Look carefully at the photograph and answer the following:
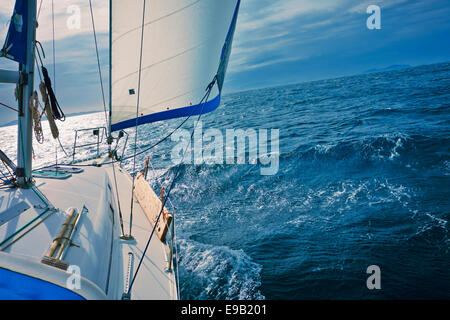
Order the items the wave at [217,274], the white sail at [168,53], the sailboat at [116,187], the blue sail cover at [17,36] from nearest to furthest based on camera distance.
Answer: the sailboat at [116,187]
the blue sail cover at [17,36]
the wave at [217,274]
the white sail at [168,53]

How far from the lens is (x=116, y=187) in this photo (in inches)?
199

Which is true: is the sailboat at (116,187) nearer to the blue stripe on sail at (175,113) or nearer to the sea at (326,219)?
the blue stripe on sail at (175,113)

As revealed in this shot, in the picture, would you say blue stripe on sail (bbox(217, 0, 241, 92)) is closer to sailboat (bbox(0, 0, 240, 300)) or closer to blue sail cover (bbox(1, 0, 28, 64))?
sailboat (bbox(0, 0, 240, 300))

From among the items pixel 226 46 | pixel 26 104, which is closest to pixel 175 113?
pixel 226 46

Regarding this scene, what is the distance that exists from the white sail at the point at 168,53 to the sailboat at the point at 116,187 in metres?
0.02

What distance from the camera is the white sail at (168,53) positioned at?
4.98 m

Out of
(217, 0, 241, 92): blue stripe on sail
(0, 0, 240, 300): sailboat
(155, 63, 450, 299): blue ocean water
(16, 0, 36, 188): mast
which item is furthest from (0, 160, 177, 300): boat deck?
(217, 0, 241, 92): blue stripe on sail

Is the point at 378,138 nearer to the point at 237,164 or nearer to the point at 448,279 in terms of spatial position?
the point at 237,164

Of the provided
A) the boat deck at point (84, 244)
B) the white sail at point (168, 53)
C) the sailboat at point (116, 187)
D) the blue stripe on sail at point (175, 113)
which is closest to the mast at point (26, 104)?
the sailboat at point (116, 187)

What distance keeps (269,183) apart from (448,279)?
5.84m

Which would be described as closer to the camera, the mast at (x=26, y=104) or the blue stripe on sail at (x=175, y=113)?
the mast at (x=26, y=104)

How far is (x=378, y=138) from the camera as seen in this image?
37.2ft

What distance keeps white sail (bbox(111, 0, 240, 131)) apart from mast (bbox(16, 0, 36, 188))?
1.48m
